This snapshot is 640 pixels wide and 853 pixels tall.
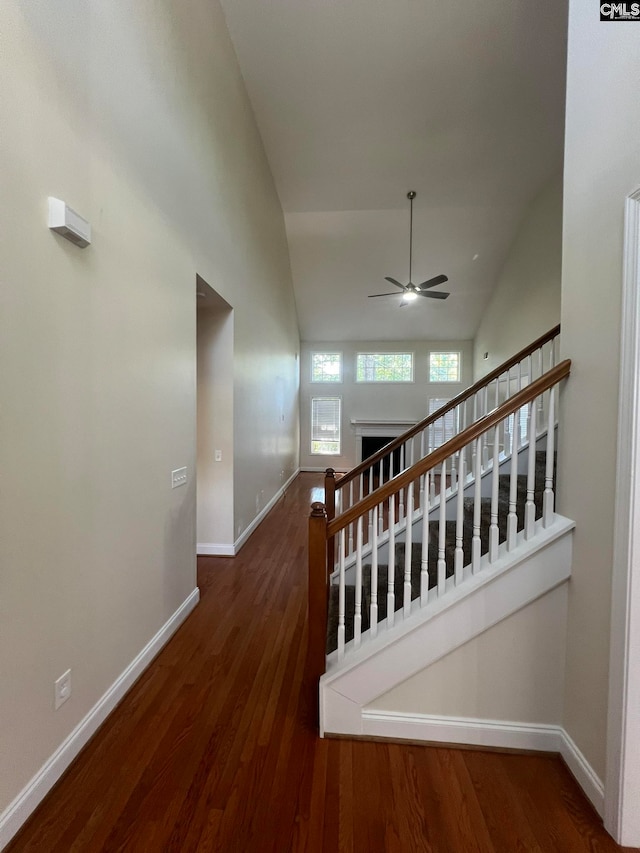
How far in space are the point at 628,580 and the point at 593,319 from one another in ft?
3.18

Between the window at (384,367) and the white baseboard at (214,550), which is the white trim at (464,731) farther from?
the window at (384,367)

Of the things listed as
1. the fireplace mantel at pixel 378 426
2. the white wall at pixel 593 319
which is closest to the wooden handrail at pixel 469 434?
the white wall at pixel 593 319

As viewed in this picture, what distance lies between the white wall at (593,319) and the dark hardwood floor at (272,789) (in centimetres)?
38

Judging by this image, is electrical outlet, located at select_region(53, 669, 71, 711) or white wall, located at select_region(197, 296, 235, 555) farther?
white wall, located at select_region(197, 296, 235, 555)

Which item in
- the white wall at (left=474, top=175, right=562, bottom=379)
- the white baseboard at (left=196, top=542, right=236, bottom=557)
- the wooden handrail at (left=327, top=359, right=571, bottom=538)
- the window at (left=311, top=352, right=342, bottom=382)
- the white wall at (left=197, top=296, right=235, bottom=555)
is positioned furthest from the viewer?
the window at (left=311, top=352, right=342, bottom=382)

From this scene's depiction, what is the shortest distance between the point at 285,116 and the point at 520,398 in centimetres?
428

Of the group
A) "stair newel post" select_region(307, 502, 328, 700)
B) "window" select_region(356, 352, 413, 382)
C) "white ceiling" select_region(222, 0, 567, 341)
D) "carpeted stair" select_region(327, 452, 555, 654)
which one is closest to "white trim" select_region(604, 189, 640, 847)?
"carpeted stair" select_region(327, 452, 555, 654)

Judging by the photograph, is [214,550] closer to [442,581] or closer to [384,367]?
[442,581]

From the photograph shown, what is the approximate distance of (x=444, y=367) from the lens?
896cm

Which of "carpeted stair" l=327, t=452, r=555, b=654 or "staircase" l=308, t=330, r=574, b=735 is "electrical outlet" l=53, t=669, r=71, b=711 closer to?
"staircase" l=308, t=330, r=574, b=735

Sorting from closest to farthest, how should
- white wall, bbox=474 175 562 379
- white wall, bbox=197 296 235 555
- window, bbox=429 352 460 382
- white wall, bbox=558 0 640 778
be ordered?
white wall, bbox=558 0 640 778 → white wall, bbox=197 296 235 555 → white wall, bbox=474 175 562 379 → window, bbox=429 352 460 382

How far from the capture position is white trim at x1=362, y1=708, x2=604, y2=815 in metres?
1.54

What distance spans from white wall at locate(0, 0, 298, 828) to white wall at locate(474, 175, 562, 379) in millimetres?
4274

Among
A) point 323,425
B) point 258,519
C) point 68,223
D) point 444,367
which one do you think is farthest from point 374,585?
point 444,367
